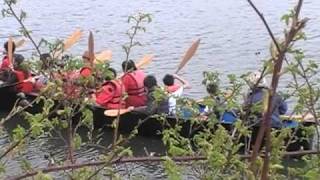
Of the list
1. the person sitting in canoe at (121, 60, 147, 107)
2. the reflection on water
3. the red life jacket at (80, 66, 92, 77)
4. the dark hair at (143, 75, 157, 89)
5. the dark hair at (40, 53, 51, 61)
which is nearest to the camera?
the red life jacket at (80, 66, 92, 77)

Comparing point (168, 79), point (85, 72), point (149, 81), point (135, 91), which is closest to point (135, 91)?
point (135, 91)

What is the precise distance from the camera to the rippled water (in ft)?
44.5

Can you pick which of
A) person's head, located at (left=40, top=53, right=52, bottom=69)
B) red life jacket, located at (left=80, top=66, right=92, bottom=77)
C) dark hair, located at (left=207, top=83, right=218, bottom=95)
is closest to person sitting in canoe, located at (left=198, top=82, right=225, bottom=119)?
dark hair, located at (left=207, top=83, right=218, bottom=95)

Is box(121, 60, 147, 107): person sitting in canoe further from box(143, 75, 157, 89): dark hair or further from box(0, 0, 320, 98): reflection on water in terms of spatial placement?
box(0, 0, 320, 98): reflection on water

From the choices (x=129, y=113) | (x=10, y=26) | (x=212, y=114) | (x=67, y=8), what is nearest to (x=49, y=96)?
(x=212, y=114)

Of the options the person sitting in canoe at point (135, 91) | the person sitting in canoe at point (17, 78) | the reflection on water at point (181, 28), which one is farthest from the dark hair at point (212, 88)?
the reflection on water at point (181, 28)

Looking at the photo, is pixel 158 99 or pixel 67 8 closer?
pixel 158 99

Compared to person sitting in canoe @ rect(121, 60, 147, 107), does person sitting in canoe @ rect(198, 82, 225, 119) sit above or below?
above

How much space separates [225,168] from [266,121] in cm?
64

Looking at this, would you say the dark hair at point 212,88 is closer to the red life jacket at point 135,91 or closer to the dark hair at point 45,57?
the dark hair at point 45,57

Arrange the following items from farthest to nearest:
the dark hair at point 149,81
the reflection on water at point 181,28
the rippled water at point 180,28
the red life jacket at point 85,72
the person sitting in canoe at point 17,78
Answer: the reflection on water at point 181,28
the rippled water at point 180,28
the person sitting in canoe at point 17,78
the dark hair at point 149,81
the red life jacket at point 85,72

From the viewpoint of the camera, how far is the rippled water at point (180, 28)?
1356 cm

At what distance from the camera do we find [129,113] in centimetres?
900

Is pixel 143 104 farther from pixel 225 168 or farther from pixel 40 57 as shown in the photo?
pixel 225 168
